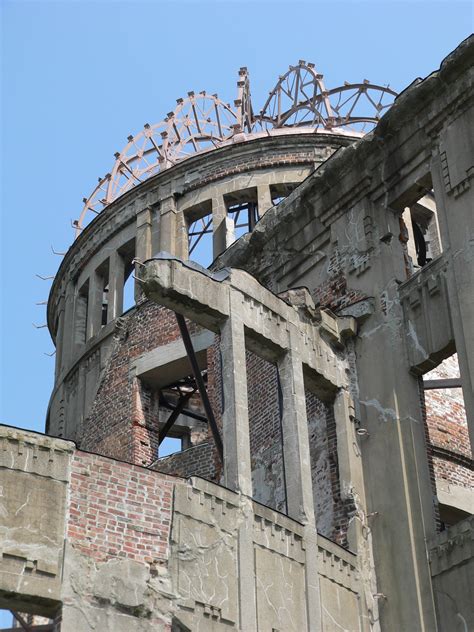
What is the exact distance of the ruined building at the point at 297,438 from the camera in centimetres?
1154

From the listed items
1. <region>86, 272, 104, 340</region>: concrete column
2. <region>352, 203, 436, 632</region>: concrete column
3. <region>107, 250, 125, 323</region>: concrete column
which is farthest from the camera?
<region>86, 272, 104, 340</region>: concrete column

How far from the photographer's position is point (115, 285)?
929 inches

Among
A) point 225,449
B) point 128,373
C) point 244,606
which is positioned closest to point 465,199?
point 225,449

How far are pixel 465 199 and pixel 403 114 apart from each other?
1895mm

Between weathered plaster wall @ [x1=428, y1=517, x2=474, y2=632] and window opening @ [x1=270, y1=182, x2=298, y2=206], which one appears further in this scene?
window opening @ [x1=270, y1=182, x2=298, y2=206]

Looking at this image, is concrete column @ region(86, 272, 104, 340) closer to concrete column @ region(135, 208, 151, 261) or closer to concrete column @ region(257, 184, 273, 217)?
concrete column @ region(135, 208, 151, 261)

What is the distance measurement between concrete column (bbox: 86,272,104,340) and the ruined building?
3.51ft

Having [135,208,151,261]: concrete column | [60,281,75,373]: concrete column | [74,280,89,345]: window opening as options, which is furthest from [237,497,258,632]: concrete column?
[74,280,89,345]: window opening

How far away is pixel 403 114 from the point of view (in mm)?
16031

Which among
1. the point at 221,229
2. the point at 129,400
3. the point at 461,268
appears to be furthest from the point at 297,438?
the point at 221,229

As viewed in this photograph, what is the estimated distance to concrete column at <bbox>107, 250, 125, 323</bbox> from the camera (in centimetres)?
2328

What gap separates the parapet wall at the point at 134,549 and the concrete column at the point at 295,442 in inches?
18.5

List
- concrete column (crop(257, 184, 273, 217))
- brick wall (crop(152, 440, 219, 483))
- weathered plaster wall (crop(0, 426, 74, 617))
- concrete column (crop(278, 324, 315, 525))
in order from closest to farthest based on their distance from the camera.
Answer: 1. weathered plaster wall (crop(0, 426, 74, 617))
2. concrete column (crop(278, 324, 315, 525))
3. brick wall (crop(152, 440, 219, 483))
4. concrete column (crop(257, 184, 273, 217))

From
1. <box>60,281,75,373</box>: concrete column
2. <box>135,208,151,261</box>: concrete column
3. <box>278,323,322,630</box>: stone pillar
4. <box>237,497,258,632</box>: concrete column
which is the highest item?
<box>135,208,151,261</box>: concrete column
